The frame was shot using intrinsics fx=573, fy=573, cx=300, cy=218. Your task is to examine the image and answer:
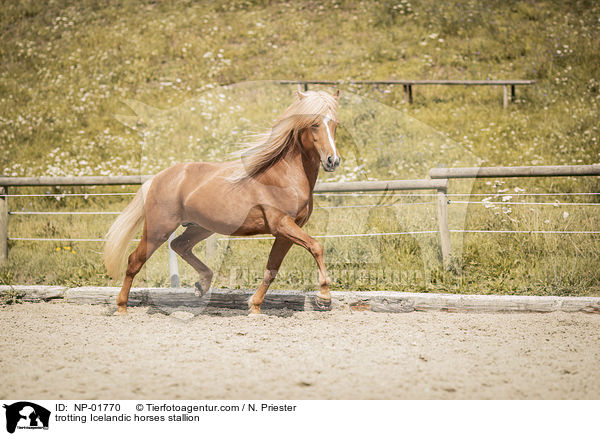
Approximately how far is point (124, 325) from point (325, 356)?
1.96 meters

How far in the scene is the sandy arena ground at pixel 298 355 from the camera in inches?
129

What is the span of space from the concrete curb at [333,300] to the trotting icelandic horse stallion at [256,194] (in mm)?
548

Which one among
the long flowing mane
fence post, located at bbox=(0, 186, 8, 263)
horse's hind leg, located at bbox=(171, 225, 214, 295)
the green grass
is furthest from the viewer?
fence post, located at bbox=(0, 186, 8, 263)

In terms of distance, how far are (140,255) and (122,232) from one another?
0.26 metres

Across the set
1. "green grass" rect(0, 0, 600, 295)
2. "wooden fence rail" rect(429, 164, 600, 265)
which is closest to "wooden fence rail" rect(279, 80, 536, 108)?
"green grass" rect(0, 0, 600, 295)

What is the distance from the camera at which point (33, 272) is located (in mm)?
6660

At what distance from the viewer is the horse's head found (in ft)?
Answer: 13.7

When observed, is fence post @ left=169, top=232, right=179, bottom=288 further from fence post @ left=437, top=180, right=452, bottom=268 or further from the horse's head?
fence post @ left=437, top=180, right=452, bottom=268

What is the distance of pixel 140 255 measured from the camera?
5195mm

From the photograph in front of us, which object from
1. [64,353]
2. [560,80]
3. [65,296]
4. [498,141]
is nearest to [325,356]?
[64,353]

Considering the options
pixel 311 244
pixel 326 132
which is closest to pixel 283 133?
pixel 326 132

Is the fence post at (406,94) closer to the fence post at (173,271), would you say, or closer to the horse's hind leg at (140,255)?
the fence post at (173,271)

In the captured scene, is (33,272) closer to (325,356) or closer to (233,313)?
(233,313)
